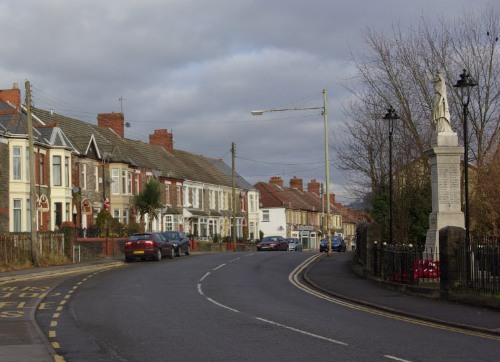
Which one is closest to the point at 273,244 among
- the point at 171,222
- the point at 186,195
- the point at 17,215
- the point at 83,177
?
the point at 171,222

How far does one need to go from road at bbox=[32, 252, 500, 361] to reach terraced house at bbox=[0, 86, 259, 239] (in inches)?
887

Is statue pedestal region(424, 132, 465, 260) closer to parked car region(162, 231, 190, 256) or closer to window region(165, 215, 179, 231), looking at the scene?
parked car region(162, 231, 190, 256)

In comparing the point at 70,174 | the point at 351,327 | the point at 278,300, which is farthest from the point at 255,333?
the point at 70,174

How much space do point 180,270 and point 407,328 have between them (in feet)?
60.1

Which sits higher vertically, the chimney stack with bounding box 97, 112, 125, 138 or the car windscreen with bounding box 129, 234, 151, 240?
the chimney stack with bounding box 97, 112, 125, 138

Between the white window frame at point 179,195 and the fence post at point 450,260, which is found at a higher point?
the white window frame at point 179,195

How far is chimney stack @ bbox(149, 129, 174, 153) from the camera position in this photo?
78.0m

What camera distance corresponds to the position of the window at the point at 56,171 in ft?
159

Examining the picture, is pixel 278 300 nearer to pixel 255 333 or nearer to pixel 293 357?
pixel 255 333

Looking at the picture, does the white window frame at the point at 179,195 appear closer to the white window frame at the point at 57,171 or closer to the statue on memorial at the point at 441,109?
the white window frame at the point at 57,171

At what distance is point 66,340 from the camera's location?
501 inches

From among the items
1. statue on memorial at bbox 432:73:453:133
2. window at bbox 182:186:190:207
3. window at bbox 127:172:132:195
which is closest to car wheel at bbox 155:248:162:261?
window at bbox 127:172:132:195

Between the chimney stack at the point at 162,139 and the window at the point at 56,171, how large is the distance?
29144mm

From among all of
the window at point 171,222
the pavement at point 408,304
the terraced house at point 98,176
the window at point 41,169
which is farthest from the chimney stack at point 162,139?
the pavement at point 408,304
